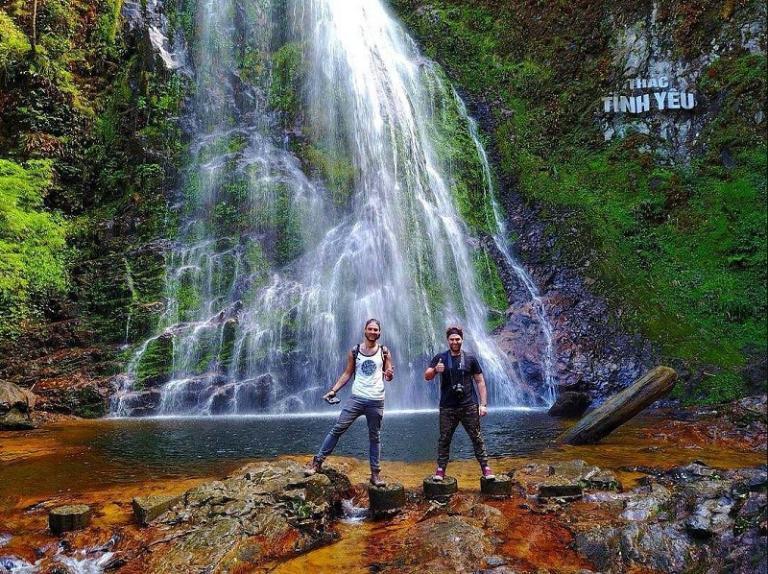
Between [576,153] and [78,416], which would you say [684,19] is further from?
[78,416]

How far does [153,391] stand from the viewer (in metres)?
13.1

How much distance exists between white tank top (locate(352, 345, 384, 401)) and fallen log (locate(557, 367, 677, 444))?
4045 mm

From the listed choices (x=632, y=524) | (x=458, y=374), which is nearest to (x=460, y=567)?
(x=632, y=524)

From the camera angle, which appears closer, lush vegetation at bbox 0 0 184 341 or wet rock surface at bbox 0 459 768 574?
wet rock surface at bbox 0 459 768 574

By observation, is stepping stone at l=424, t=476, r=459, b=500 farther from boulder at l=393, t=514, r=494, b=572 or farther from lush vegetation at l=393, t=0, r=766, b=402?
lush vegetation at l=393, t=0, r=766, b=402

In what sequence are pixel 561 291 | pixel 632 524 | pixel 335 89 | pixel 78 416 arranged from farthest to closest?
pixel 335 89
pixel 561 291
pixel 78 416
pixel 632 524

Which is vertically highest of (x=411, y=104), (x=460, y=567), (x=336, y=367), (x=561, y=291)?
(x=411, y=104)

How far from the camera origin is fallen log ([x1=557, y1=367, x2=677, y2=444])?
25.6ft

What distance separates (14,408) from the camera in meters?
10.6

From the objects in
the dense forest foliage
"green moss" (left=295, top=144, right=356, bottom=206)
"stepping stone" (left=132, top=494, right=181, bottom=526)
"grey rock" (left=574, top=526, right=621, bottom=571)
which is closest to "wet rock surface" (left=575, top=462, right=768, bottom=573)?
"grey rock" (left=574, top=526, right=621, bottom=571)

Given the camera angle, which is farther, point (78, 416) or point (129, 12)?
point (129, 12)

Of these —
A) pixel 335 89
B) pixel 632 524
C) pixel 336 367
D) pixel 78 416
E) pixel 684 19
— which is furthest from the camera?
pixel 335 89

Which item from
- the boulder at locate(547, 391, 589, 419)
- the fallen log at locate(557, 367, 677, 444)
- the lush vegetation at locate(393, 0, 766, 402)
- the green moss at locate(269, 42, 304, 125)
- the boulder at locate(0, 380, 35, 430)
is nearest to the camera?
the fallen log at locate(557, 367, 677, 444)

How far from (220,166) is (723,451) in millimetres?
15711
